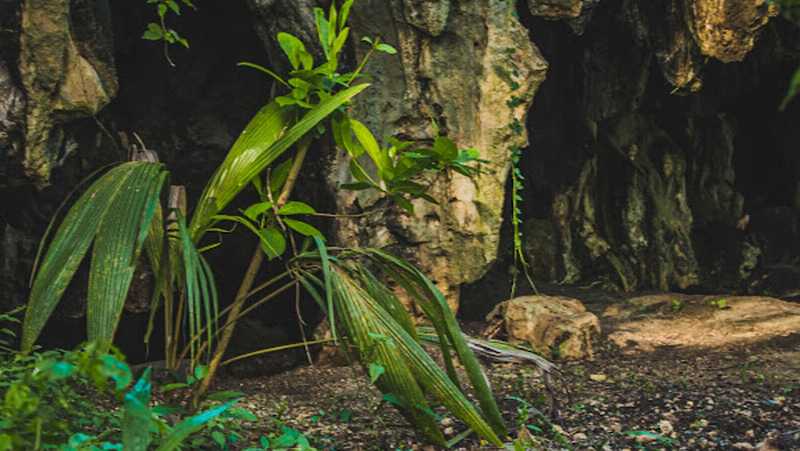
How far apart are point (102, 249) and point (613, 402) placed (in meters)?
2.09

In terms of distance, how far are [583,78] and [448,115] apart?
6.20ft

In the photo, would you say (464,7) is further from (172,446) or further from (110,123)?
(172,446)

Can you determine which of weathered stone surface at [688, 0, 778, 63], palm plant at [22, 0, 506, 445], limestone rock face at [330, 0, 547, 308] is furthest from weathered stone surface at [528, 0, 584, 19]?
palm plant at [22, 0, 506, 445]

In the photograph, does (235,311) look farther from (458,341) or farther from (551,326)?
(551,326)

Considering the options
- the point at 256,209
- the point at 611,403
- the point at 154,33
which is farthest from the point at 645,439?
the point at 154,33

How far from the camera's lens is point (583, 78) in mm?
5582

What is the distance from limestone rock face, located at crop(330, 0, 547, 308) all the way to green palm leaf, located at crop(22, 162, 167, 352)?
1668mm

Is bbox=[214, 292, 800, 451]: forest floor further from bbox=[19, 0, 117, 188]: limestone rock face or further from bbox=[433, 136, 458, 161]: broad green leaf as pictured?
bbox=[19, 0, 117, 188]: limestone rock face

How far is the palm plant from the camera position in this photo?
2.11 m

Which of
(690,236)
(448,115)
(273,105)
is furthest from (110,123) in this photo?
(690,236)

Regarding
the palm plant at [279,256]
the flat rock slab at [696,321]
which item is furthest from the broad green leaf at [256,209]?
the flat rock slab at [696,321]

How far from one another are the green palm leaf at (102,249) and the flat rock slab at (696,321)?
9.21 feet

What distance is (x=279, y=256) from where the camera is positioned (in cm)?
256

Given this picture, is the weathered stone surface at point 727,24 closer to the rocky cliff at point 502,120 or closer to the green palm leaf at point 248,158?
the rocky cliff at point 502,120
